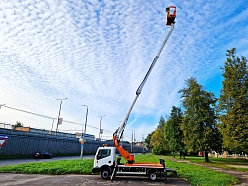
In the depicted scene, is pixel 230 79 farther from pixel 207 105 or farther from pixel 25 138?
pixel 25 138

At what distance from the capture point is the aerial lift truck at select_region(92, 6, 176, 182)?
14133 mm

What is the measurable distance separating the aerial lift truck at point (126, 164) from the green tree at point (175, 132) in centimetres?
2957

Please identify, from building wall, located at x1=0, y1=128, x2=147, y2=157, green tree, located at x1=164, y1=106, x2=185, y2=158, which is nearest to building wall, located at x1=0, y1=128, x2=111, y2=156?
building wall, located at x1=0, y1=128, x2=147, y2=157

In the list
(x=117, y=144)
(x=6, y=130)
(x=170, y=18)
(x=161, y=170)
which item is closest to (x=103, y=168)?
(x=117, y=144)

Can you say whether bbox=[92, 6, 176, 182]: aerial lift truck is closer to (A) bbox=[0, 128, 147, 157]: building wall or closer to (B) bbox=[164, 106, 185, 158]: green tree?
(A) bbox=[0, 128, 147, 157]: building wall

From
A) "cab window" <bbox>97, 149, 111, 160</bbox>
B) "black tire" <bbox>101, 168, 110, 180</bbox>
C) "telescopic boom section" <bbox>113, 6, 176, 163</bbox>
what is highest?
"telescopic boom section" <bbox>113, 6, 176, 163</bbox>

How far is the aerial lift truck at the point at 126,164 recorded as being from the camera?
1413 centimetres

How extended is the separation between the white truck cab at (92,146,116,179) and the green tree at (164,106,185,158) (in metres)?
30.5

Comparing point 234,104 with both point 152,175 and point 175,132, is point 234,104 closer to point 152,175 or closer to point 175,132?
point 152,175

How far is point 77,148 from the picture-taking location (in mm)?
54125

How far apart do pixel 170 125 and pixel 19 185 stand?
38.0 metres

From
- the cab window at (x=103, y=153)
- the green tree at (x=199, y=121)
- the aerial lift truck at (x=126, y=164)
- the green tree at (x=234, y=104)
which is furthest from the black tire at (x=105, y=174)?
the green tree at (x=199, y=121)

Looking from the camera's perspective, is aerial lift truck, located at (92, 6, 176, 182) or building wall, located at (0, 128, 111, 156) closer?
aerial lift truck, located at (92, 6, 176, 182)

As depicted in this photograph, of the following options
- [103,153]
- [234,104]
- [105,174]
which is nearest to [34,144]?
[103,153]
